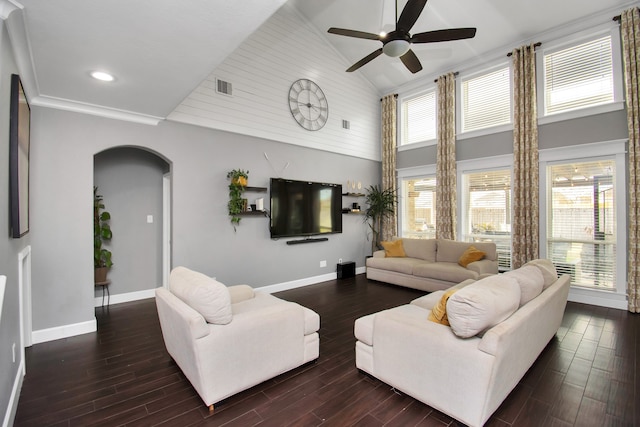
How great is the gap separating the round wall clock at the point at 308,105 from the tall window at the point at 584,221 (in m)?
4.20

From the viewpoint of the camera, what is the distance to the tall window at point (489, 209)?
5.64 metres

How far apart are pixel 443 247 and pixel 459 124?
100 inches

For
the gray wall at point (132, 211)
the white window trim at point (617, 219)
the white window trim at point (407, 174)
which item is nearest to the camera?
the white window trim at point (617, 219)

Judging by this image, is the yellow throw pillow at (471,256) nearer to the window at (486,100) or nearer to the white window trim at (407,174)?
the white window trim at (407,174)

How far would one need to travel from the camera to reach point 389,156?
287 inches

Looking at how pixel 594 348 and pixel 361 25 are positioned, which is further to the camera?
pixel 361 25

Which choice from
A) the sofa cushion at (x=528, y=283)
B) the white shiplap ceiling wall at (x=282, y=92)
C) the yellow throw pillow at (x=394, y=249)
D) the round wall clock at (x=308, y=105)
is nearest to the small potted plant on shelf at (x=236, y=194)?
the white shiplap ceiling wall at (x=282, y=92)

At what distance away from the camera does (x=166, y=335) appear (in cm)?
275

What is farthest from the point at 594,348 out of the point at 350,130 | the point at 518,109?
the point at 350,130

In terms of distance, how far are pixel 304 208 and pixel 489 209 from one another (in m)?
3.55

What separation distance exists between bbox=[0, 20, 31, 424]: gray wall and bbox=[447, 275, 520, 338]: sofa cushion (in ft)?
9.05

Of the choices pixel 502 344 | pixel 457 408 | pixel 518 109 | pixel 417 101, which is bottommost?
pixel 457 408

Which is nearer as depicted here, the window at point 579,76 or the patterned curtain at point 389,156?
the window at point 579,76

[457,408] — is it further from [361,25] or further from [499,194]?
[361,25]
